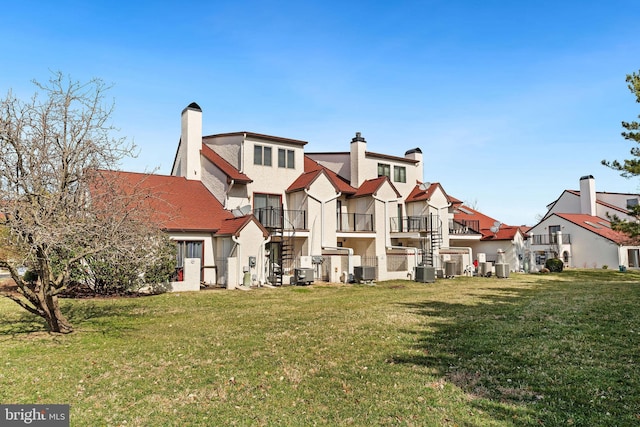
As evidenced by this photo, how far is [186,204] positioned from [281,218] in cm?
572

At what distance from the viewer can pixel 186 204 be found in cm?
2359

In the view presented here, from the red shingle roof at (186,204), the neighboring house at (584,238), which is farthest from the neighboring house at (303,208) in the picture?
the neighboring house at (584,238)

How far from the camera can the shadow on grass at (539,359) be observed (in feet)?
17.9

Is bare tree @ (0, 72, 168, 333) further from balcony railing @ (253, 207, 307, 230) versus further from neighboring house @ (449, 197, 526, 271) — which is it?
neighboring house @ (449, 197, 526, 271)

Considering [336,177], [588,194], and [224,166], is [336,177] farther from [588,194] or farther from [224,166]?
[588,194]

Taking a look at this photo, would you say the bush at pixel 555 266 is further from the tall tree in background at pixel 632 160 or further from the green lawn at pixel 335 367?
the green lawn at pixel 335 367

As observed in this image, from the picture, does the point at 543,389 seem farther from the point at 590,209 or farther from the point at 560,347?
the point at 590,209

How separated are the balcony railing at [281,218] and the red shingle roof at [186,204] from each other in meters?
2.25

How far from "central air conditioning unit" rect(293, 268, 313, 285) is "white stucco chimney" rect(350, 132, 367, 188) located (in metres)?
9.63

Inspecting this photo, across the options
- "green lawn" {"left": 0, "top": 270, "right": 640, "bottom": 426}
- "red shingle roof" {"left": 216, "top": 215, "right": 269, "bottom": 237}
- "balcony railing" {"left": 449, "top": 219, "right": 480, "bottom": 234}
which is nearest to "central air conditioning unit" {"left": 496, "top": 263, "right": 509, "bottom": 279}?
"balcony railing" {"left": 449, "top": 219, "right": 480, "bottom": 234}

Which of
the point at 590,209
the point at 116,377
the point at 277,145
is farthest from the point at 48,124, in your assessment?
the point at 590,209

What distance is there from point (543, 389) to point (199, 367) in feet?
18.8

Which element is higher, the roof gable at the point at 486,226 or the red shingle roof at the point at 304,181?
the red shingle roof at the point at 304,181

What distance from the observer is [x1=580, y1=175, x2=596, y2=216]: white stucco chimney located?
48.8 m
